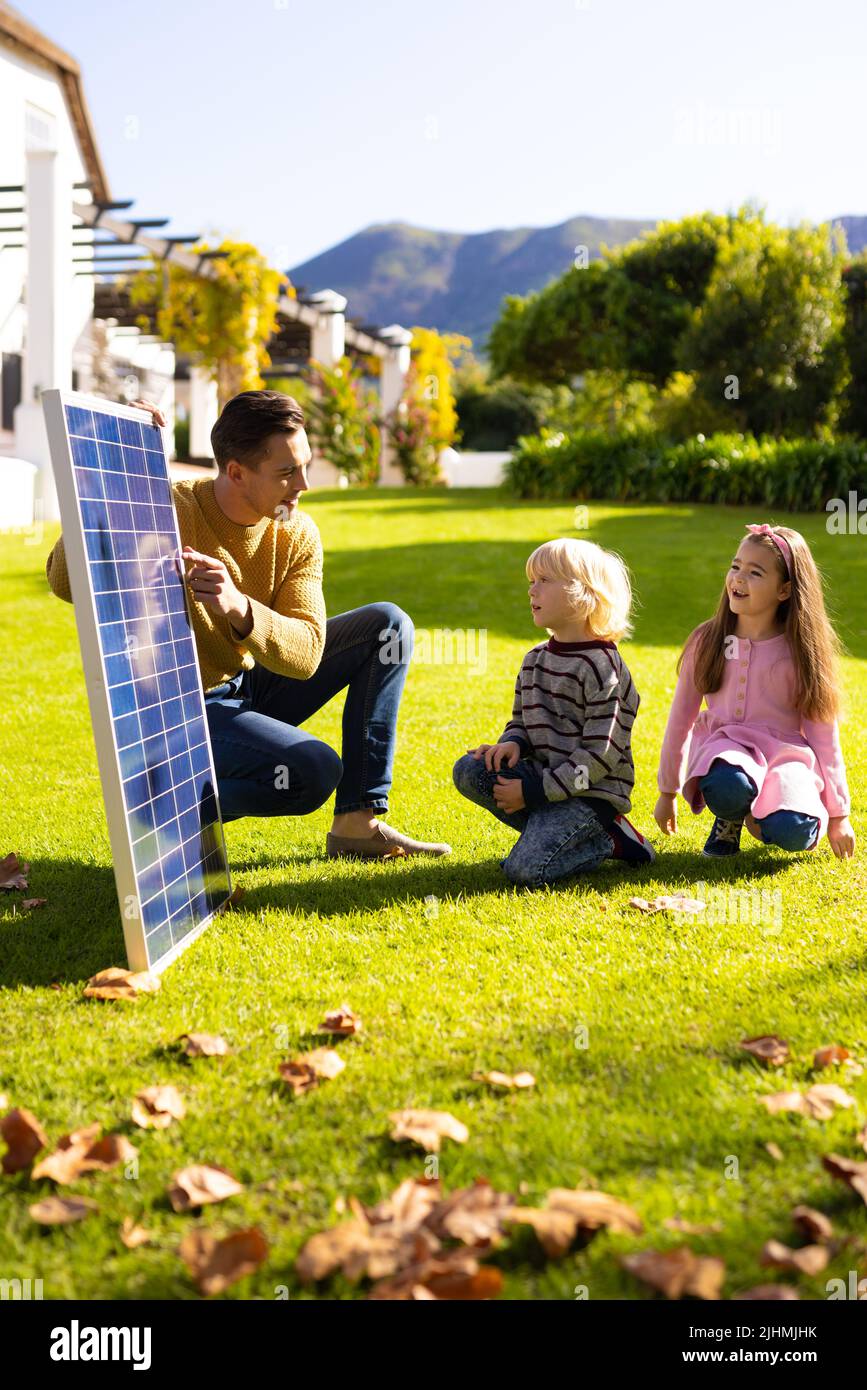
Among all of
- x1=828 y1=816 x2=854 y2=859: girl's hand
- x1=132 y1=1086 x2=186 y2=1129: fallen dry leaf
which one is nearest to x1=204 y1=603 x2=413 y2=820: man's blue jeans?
x1=828 y1=816 x2=854 y2=859: girl's hand

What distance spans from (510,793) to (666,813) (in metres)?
0.63

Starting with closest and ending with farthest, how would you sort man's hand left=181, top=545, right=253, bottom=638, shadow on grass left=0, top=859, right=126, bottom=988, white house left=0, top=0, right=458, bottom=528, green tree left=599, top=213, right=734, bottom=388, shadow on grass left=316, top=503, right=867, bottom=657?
1. shadow on grass left=0, top=859, right=126, bottom=988
2. man's hand left=181, top=545, right=253, bottom=638
3. shadow on grass left=316, top=503, right=867, bottom=657
4. white house left=0, top=0, right=458, bottom=528
5. green tree left=599, top=213, right=734, bottom=388

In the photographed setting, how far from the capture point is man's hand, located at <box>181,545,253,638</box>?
3318 millimetres

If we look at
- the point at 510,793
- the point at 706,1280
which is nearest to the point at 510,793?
the point at 510,793

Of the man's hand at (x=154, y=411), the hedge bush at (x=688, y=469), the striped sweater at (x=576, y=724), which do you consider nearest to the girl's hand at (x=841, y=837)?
the striped sweater at (x=576, y=724)

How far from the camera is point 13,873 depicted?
12.8 ft

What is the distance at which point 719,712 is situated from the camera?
13.8 feet

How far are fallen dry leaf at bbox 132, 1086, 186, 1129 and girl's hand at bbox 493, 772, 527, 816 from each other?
1.70 m

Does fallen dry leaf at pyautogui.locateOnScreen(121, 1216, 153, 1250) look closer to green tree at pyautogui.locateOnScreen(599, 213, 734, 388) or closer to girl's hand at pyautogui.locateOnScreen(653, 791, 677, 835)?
girl's hand at pyautogui.locateOnScreen(653, 791, 677, 835)

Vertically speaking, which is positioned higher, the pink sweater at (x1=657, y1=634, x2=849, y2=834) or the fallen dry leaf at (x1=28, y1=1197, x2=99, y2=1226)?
the pink sweater at (x1=657, y1=634, x2=849, y2=834)

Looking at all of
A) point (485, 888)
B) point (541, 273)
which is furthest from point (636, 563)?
point (541, 273)

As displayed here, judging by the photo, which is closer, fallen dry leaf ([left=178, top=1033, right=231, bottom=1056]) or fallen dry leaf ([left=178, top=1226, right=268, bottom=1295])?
fallen dry leaf ([left=178, top=1226, right=268, bottom=1295])

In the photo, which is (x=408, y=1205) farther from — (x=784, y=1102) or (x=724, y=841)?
(x=724, y=841)
